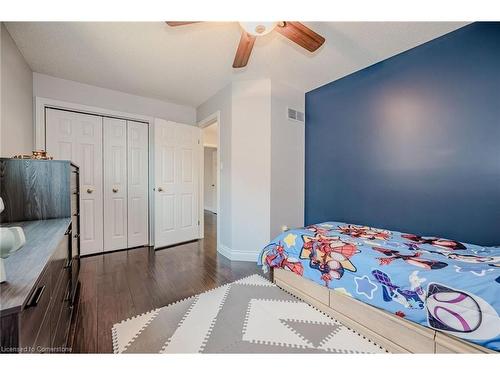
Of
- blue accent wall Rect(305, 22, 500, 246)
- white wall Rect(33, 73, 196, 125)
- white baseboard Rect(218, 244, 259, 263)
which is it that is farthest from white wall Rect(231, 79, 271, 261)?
white wall Rect(33, 73, 196, 125)

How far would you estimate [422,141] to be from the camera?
2.11 meters

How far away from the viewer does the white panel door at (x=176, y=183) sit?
3211 millimetres

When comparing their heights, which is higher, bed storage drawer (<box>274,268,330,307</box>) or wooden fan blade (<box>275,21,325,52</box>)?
wooden fan blade (<box>275,21,325,52</box>)

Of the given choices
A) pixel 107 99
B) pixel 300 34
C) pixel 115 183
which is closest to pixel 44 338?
pixel 300 34

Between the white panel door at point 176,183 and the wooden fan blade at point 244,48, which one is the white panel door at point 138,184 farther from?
the wooden fan blade at point 244,48

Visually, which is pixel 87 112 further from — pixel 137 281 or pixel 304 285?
pixel 304 285

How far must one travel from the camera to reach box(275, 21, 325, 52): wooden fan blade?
1.43m

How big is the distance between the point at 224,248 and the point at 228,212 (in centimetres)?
53

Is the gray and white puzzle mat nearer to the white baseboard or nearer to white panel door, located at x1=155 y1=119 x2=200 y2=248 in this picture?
the white baseboard

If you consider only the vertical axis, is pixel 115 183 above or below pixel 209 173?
below

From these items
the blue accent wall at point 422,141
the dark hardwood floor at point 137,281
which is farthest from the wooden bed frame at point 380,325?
the blue accent wall at point 422,141

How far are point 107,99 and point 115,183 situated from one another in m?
1.21

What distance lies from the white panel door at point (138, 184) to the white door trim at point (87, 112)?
0.21 feet

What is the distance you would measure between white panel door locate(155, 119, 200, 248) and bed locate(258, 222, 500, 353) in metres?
2.03
